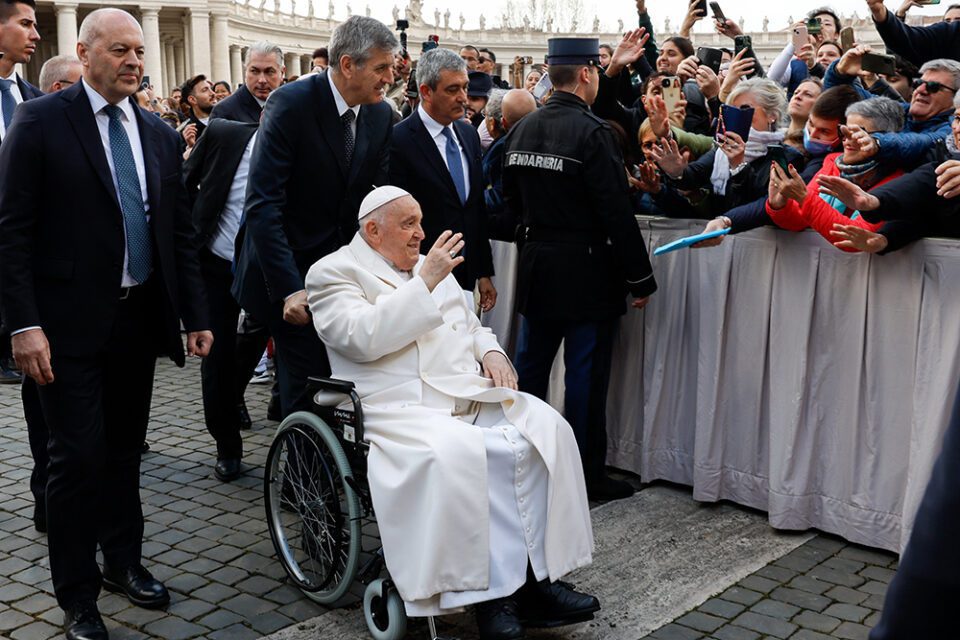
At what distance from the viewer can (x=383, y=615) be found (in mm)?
4086

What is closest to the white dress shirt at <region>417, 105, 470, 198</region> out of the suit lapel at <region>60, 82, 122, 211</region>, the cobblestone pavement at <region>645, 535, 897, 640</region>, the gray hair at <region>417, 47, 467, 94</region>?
the gray hair at <region>417, 47, 467, 94</region>

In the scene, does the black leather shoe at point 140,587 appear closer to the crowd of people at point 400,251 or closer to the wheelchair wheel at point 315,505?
the crowd of people at point 400,251

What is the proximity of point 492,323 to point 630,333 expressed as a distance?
1204 mm

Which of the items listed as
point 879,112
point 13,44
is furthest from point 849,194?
point 13,44

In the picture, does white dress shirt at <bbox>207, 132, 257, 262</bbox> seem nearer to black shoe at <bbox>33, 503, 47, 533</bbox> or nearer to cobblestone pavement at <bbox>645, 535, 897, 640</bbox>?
black shoe at <bbox>33, 503, 47, 533</bbox>

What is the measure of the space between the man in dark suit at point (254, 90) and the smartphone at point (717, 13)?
291 cm

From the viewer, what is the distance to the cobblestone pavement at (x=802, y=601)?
4.15 m

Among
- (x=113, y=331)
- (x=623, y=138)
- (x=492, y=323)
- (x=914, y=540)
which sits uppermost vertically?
(x=623, y=138)

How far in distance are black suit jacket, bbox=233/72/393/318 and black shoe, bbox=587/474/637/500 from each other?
1.87m

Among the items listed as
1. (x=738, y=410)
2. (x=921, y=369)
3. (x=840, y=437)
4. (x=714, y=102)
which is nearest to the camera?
(x=921, y=369)

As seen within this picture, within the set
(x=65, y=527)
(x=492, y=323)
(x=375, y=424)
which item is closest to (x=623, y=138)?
(x=492, y=323)

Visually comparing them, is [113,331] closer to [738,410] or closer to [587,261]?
[587,261]

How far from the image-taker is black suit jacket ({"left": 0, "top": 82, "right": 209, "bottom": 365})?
398cm

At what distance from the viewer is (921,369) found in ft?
15.3
